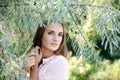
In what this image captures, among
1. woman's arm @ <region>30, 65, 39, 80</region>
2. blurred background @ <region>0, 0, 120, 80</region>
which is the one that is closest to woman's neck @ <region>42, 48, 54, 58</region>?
woman's arm @ <region>30, 65, 39, 80</region>

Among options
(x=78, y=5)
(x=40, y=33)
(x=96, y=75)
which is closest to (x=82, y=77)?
(x=96, y=75)

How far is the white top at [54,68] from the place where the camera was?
7.08ft

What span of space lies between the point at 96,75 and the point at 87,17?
414 cm

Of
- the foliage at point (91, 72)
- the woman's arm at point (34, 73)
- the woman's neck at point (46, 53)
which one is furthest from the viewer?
the foliage at point (91, 72)

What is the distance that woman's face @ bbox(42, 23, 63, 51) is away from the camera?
213 cm

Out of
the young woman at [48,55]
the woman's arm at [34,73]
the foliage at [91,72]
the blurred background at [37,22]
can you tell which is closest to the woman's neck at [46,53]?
the young woman at [48,55]

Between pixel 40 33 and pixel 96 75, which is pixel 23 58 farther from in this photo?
pixel 96 75

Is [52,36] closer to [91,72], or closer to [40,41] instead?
[40,41]

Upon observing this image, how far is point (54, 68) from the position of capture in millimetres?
2189

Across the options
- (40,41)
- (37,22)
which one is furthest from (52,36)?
(37,22)

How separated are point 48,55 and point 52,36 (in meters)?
0.14

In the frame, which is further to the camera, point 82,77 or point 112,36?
point 82,77

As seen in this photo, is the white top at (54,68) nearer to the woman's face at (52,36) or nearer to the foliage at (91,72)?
the woman's face at (52,36)

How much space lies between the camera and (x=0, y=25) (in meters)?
1.64
